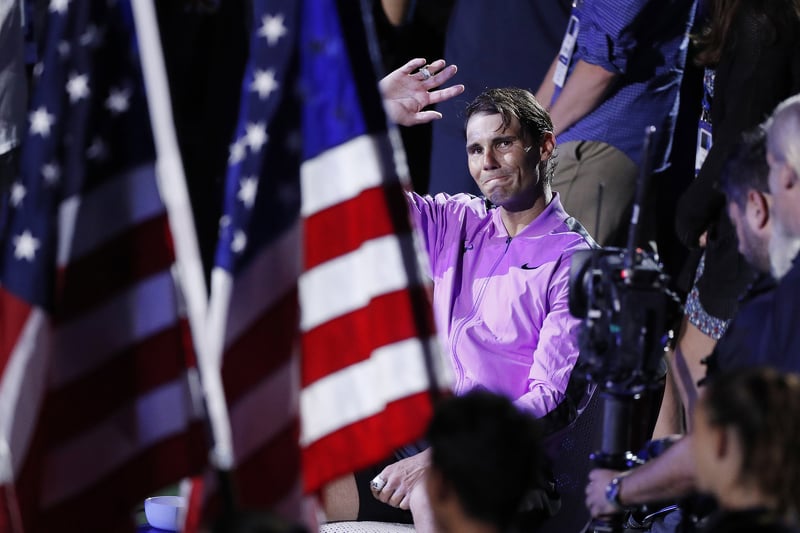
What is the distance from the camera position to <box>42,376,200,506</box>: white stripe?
2684mm

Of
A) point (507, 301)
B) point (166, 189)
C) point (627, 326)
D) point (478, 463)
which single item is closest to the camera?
point (478, 463)

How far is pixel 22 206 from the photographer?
9.35 feet

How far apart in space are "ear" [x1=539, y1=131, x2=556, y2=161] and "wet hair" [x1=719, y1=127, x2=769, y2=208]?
123 cm

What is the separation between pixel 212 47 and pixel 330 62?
6.58 feet

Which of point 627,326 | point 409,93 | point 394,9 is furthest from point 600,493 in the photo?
point 394,9

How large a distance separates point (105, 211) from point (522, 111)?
1949mm

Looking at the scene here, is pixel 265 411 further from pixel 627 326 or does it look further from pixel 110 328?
pixel 627 326

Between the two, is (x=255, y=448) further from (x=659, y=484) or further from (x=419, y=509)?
(x=419, y=509)

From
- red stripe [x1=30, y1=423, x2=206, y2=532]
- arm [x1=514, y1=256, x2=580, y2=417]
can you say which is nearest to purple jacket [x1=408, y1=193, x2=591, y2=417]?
arm [x1=514, y1=256, x2=580, y2=417]

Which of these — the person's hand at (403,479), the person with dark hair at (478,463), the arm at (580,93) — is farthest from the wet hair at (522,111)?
the person with dark hair at (478,463)

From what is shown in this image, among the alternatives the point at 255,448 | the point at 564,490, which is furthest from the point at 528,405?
the point at 255,448

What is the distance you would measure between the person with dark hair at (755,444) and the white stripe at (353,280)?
88 cm

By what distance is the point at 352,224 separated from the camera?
2.95 m

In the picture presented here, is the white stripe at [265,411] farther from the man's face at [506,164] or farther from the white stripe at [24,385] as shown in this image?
the man's face at [506,164]
